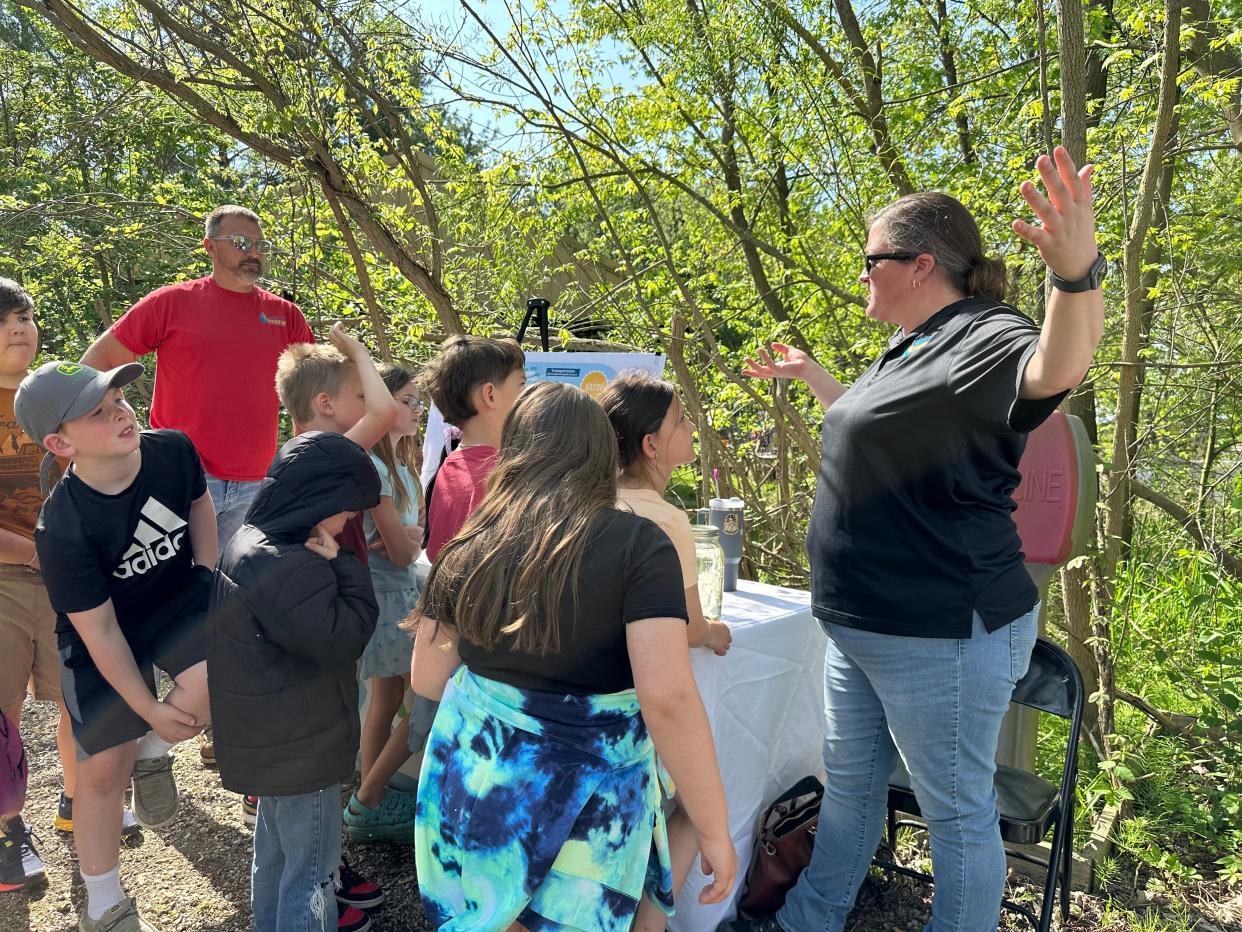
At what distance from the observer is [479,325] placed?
5445 millimetres

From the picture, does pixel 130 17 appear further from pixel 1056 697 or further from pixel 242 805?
pixel 1056 697

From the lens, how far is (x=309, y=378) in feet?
8.23

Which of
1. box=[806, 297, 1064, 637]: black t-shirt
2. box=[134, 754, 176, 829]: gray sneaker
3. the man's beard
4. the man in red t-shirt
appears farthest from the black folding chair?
the man's beard

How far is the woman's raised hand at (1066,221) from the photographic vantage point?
1.43 metres

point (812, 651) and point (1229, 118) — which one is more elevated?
point (1229, 118)

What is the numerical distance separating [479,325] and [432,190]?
3.13 feet

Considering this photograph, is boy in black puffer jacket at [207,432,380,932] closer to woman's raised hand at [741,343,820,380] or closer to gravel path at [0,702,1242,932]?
gravel path at [0,702,1242,932]

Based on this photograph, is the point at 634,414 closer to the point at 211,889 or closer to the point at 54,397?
the point at 54,397

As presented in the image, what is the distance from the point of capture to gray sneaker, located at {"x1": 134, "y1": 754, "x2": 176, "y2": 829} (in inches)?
105

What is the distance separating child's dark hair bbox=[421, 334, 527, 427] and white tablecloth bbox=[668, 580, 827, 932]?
96cm

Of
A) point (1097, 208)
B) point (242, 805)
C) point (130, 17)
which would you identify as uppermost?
point (130, 17)

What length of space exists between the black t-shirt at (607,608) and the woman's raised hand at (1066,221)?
832mm

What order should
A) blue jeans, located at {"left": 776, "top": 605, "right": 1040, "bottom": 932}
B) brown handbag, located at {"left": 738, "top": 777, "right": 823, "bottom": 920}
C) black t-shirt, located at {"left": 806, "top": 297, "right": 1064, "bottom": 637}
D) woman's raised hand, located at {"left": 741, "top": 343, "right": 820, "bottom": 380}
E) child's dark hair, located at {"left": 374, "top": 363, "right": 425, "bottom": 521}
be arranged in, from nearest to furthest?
black t-shirt, located at {"left": 806, "top": 297, "right": 1064, "bottom": 637} < blue jeans, located at {"left": 776, "top": 605, "right": 1040, "bottom": 932} < brown handbag, located at {"left": 738, "top": 777, "right": 823, "bottom": 920} < woman's raised hand, located at {"left": 741, "top": 343, "right": 820, "bottom": 380} < child's dark hair, located at {"left": 374, "top": 363, "right": 425, "bottom": 521}

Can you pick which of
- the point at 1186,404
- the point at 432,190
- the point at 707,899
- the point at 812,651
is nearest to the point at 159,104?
the point at 432,190
